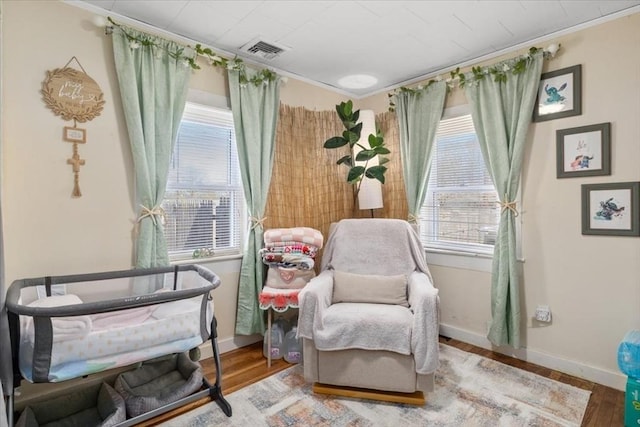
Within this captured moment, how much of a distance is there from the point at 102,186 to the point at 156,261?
59 cm

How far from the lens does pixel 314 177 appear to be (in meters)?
3.22

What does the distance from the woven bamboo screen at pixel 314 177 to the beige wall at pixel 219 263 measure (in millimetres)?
661

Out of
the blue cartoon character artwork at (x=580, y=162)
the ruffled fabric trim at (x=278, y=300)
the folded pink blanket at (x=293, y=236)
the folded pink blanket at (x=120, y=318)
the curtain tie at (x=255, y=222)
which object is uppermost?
the blue cartoon character artwork at (x=580, y=162)

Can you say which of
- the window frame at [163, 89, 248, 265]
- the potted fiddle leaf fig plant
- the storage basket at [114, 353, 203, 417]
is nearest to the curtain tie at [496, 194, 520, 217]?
the potted fiddle leaf fig plant

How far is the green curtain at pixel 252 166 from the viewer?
2648 mm

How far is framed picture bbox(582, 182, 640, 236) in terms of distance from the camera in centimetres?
207

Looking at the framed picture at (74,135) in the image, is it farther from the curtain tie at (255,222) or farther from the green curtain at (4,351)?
the curtain tie at (255,222)

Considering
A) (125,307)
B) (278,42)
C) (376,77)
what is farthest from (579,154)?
(125,307)

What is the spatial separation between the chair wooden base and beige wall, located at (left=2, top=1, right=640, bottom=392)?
1.00 metres

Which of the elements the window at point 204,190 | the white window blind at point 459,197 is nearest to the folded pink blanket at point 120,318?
the window at point 204,190

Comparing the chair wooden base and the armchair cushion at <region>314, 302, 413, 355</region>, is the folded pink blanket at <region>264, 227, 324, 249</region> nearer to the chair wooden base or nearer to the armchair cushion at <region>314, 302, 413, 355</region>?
the armchair cushion at <region>314, 302, 413, 355</region>

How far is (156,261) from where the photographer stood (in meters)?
2.22

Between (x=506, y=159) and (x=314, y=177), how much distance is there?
1.64 meters

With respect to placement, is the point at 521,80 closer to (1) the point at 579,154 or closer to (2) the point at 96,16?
(1) the point at 579,154
